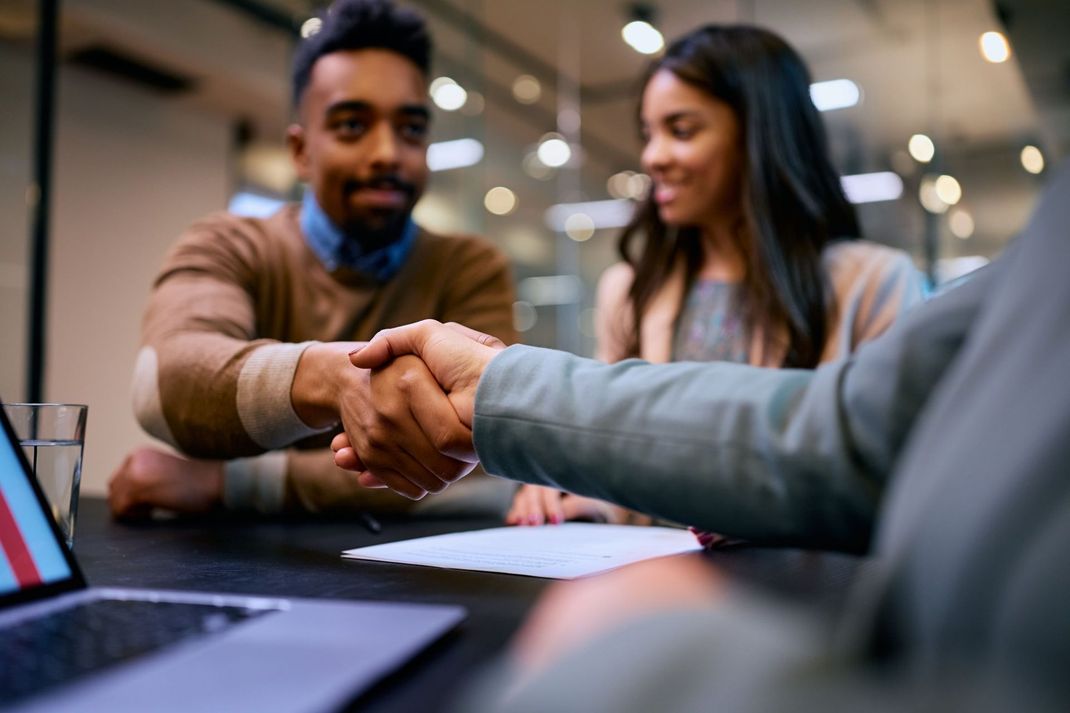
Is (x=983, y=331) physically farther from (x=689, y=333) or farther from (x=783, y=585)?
(x=689, y=333)

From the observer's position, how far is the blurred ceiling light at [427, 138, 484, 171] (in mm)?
4188

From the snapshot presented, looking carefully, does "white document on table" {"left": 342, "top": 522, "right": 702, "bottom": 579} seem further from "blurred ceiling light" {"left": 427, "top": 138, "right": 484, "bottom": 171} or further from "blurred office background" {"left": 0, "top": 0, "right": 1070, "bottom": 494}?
"blurred ceiling light" {"left": 427, "top": 138, "right": 484, "bottom": 171}

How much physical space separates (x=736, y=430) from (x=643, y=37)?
13.3 feet

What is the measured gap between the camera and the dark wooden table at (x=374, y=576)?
0.38m

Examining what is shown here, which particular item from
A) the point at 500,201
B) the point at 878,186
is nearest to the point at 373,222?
the point at 878,186

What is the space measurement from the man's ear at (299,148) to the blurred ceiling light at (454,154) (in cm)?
269

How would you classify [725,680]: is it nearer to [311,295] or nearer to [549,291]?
[311,295]

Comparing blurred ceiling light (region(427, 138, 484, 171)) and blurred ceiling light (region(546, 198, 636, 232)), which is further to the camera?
blurred ceiling light (region(546, 198, 636, 232))

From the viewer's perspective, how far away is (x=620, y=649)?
0.88 ft

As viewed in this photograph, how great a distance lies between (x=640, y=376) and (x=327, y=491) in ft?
2.09

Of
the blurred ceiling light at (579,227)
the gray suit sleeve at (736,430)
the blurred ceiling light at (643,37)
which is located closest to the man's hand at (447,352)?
the gray suit sleeve at (736,430)

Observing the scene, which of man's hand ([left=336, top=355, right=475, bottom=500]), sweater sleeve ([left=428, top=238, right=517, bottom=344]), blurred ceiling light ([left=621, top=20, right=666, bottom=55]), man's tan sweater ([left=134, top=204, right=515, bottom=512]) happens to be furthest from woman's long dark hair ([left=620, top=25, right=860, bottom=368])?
blurred ceiling light ([left=621, top=20, right=666, bottom=55])

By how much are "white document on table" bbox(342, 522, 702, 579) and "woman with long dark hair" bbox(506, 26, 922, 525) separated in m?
0.66

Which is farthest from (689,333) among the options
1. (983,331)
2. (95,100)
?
(95,100)
